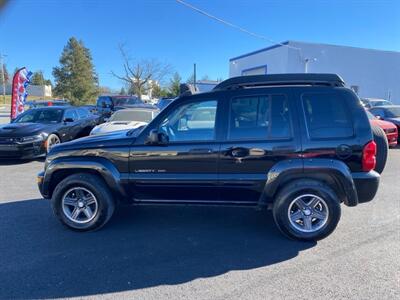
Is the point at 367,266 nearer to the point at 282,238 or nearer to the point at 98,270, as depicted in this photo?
the point at 282,238

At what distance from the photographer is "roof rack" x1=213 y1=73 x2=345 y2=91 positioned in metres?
3.71

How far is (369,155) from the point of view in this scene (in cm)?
355

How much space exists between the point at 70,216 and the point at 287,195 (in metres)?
2.87

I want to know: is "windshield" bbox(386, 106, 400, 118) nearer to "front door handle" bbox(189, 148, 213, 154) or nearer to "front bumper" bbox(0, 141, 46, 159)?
"front door handle" bbox(189, 148, 213, 154)

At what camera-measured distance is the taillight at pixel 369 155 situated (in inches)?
139

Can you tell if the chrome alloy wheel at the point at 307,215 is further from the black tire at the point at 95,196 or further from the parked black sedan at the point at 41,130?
the parked black sedan at the point at 41,130

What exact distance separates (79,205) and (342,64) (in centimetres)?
2695

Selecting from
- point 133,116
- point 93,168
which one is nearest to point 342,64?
point 133,116

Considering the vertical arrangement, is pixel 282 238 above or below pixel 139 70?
below

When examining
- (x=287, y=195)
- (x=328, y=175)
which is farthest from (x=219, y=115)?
(x=328, y=175)

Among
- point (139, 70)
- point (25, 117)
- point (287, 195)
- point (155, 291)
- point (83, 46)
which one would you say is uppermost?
point (83, 46)

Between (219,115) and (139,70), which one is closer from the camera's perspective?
(219,115)

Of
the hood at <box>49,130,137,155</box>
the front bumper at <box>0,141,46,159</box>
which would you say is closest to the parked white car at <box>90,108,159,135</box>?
the front bumper at <box>0,141,46,159</box>

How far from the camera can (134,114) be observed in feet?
31.8
